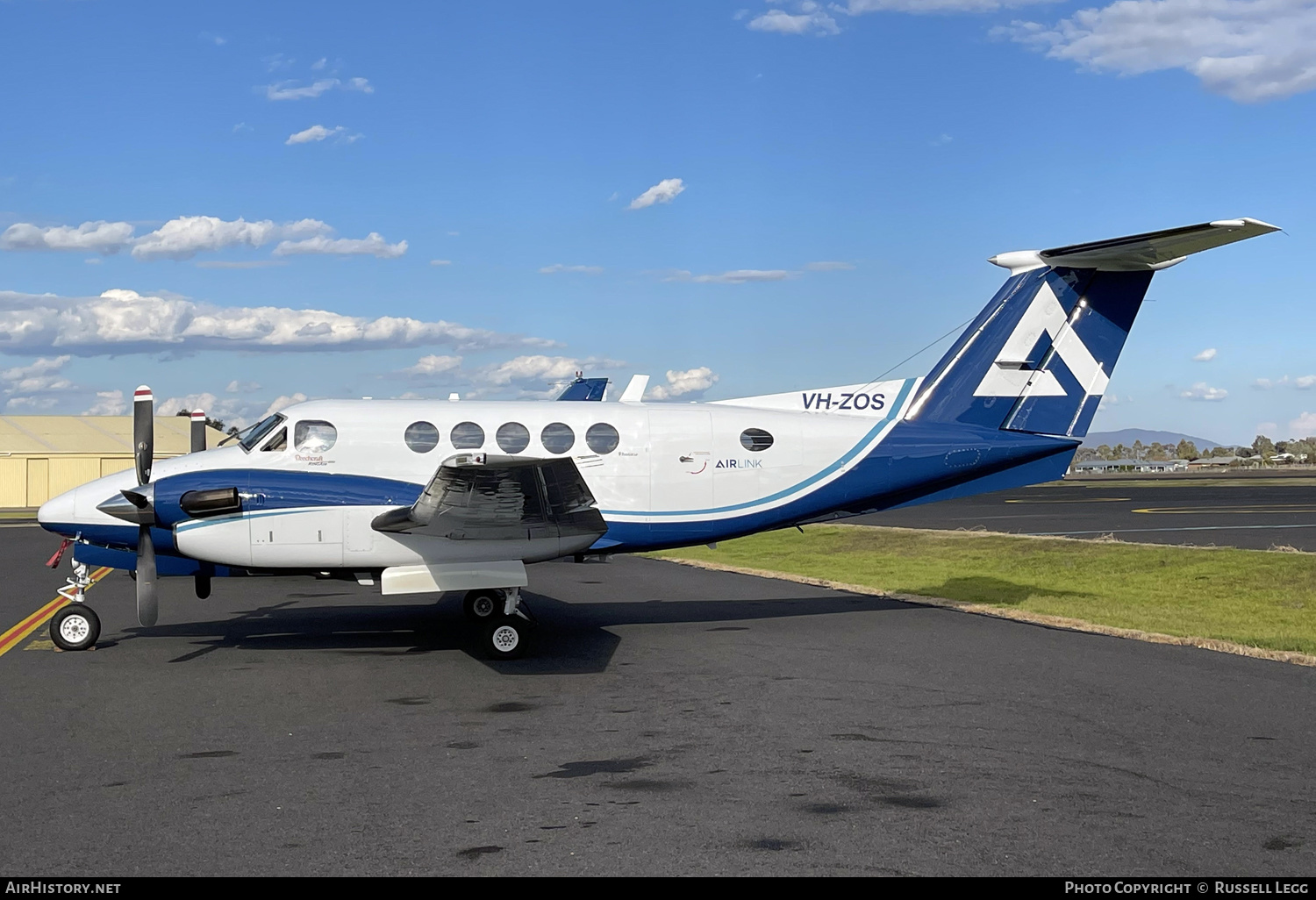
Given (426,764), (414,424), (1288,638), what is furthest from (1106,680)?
(414,424)

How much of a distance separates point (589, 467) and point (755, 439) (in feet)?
7.69

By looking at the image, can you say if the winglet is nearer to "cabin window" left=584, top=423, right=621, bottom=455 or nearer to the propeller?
"cabin window" left=584, top=423, right=621, bottom=455

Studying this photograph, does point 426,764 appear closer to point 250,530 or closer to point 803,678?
point 803,678

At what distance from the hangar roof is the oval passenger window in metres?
66.7

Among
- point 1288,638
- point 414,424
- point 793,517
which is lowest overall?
point 1288,638

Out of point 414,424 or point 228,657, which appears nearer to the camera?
point 228,657

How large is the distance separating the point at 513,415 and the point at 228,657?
14.8ft

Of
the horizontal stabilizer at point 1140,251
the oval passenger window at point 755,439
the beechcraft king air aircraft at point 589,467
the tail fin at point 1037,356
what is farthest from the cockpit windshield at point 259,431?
the horizontal stabilizer at point 1140,251

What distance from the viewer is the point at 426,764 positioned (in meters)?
7.87

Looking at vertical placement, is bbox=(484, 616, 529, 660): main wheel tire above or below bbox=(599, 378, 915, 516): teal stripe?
below

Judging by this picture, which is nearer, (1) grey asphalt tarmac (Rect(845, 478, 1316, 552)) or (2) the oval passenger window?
(2) the oval passenger window

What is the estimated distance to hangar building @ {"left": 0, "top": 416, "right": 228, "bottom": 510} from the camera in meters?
71.5

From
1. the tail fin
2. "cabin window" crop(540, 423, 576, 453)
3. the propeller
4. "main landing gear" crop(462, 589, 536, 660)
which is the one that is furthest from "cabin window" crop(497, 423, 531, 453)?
the tail fin

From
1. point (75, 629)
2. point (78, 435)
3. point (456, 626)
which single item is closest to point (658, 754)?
point (456, 626)
